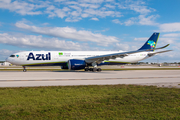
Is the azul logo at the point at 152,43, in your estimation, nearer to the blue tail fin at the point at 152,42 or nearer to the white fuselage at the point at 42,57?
the blue tail fin at the point at 152,42

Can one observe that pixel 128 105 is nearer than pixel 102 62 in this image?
Yes

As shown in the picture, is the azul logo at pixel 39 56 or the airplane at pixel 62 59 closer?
the airplane at pixel 62 59

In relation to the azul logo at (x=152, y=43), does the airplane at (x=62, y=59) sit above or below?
below

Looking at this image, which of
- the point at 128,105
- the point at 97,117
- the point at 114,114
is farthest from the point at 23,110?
the point at 128,105

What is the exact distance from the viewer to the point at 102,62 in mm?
33188

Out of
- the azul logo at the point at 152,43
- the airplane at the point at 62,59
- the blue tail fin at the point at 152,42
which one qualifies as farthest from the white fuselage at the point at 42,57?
the azul logo at the point at 152,43

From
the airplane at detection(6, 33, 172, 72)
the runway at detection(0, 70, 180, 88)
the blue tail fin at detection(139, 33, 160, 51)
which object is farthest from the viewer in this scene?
the blue tail fin at detection(139, 33, 160, 51)

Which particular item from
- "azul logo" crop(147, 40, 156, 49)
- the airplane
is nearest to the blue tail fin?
"azul logo" crop(147, 40, 156, 49)

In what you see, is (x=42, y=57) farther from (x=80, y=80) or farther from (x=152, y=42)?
(x=152, y=42)

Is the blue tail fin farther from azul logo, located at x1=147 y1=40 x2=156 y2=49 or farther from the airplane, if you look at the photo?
the airplane

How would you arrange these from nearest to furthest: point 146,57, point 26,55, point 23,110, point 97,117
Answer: point 97,117 < point 23,110 < point 26,55 < point 146,57

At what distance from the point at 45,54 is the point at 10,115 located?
27.2 metres

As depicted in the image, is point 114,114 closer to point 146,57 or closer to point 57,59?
point 57,59

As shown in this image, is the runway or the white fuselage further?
the white fuselage
